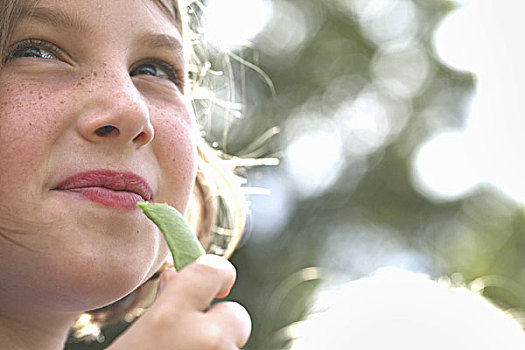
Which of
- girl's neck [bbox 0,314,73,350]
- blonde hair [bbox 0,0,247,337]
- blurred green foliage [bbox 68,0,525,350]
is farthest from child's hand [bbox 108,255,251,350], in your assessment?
blurred green foliage [bbox 68,0,525,350]

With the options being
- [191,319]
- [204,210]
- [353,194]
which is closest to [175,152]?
[191,319]

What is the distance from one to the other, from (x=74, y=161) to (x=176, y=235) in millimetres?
282

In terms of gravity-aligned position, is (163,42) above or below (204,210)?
above

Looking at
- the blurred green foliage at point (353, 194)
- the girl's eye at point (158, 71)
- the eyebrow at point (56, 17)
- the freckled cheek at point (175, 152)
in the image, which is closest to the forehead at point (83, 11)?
the eyebrow at point (56, 17)

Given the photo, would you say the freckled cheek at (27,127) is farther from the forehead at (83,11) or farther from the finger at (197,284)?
the finger at (197,284)

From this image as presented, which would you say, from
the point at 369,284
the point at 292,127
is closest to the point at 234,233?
the point at 369,284

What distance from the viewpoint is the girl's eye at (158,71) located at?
156 centimetres

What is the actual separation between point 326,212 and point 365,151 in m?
1.35

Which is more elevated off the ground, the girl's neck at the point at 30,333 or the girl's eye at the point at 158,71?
the girl's eye at the point at 158,71

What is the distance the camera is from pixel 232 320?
37.7 inches

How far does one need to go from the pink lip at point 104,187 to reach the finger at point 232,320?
38cm

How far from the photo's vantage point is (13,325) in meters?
1.47

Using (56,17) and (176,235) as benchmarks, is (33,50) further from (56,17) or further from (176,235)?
(176,235)

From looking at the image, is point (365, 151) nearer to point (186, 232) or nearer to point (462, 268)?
point (462, 268)
